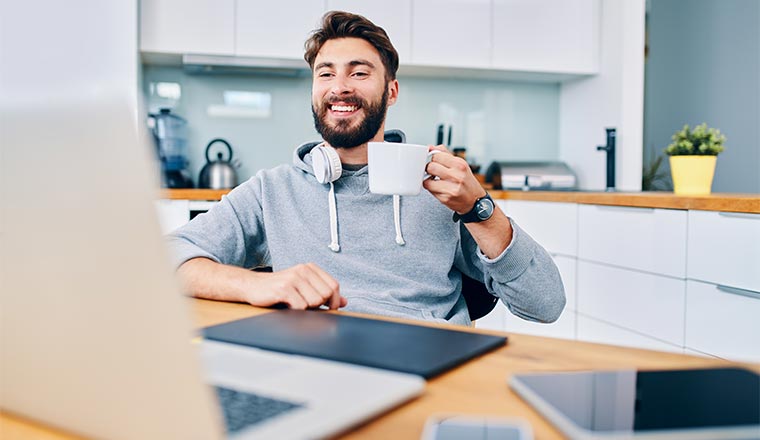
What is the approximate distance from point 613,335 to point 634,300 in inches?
8.3

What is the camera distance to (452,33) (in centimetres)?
361

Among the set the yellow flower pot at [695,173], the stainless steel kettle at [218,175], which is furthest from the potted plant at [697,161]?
the stainless steel kettle at [218,175]

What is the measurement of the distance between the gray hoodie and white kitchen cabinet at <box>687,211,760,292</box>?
3.42ft

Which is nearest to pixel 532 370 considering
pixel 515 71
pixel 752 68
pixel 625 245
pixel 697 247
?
pixel 697 247

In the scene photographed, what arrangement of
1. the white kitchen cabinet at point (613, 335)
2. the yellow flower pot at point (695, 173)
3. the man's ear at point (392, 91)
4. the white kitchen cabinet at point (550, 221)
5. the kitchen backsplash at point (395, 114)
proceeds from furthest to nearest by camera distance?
the kitchen backsplash at point (395, 114) < the white kitchen cabinet at point (550, 221) < the yellow flower pot at point (695, 173) < the white kitchen cabinet at point (613, 335) < the man's ear at point (392, 91)

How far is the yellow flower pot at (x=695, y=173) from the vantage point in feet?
9.01

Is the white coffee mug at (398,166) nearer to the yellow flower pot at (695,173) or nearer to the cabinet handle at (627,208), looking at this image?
the cabinet handle at (627,208)

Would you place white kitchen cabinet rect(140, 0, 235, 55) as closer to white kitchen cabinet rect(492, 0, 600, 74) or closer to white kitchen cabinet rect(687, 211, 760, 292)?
white kitchen cabinet rect(492, 0, 600, 74)

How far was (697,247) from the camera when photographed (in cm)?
226

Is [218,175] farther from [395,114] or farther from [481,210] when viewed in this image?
[481,210]

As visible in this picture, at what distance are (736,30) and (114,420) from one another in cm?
Answer: 440

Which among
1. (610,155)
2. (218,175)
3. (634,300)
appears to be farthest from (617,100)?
(218,175)

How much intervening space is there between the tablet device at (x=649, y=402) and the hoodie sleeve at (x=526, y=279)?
654 mm

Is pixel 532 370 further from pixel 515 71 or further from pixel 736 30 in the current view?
pixel 736 30
